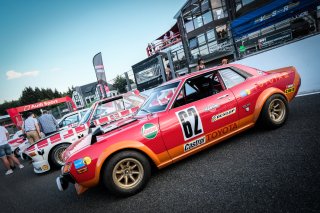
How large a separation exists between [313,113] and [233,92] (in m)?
A: 1.85

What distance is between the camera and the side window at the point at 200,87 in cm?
357

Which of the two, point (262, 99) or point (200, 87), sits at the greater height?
point (200, 87)

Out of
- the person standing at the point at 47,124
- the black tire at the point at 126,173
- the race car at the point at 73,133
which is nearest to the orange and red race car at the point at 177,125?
the black tire at the point at 126,173

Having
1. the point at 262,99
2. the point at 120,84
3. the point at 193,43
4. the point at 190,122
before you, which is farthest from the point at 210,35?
the point at 190,122

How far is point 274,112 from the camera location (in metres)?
3.72

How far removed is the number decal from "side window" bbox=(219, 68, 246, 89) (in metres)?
0.91

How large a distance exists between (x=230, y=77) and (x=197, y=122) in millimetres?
1162

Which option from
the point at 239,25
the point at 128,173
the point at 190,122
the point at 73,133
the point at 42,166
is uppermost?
the point at 239,25

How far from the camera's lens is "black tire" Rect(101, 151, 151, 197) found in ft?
8.59

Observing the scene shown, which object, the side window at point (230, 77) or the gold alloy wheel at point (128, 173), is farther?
the side window at point (230, 77)

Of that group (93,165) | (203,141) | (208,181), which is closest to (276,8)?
(203,141)

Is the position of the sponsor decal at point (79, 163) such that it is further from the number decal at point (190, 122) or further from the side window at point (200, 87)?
the side window at point (200, 87)

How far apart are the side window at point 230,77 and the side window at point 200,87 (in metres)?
0.12

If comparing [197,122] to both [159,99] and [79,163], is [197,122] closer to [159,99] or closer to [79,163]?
[159,99]
